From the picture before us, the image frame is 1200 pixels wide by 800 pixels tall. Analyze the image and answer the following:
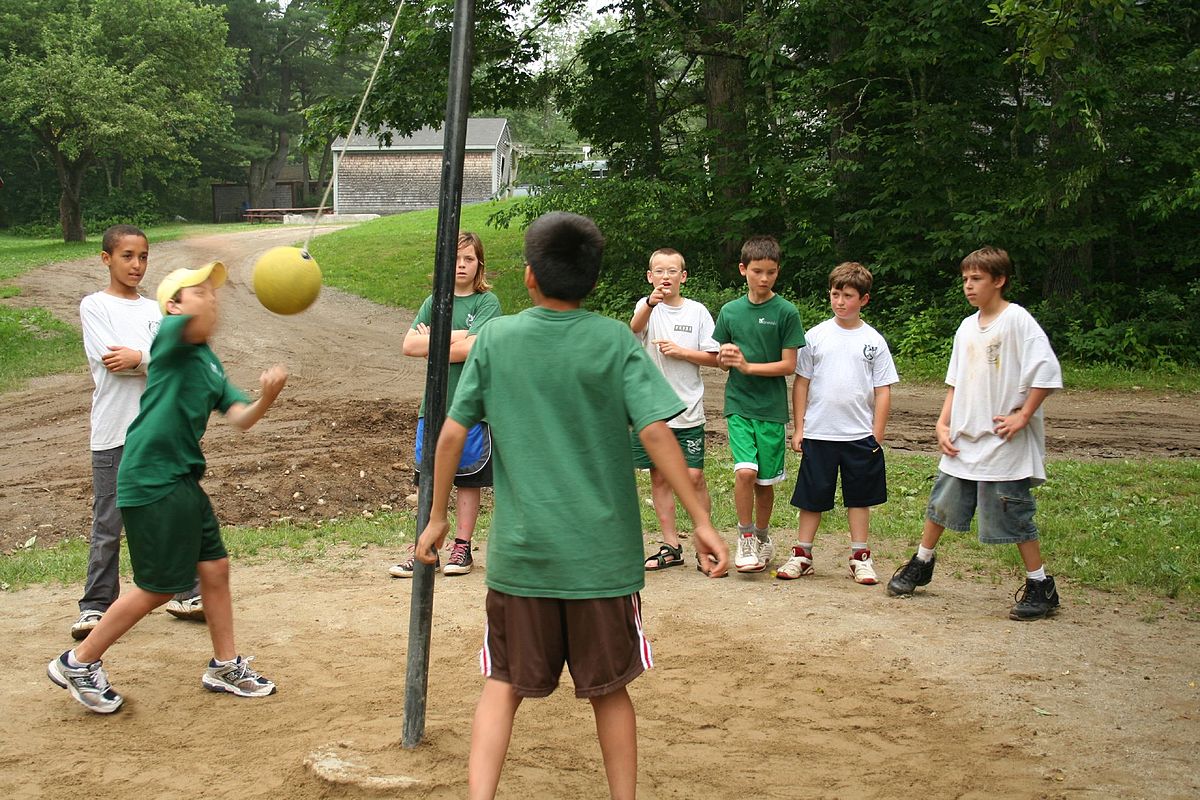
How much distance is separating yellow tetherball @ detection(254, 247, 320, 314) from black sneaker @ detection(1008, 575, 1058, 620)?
376cm

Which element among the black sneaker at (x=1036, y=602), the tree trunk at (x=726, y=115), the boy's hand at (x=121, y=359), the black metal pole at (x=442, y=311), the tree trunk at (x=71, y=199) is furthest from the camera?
the tree trunk at (x=71, y=199)

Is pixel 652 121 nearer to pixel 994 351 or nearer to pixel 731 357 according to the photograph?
pixel 731 357

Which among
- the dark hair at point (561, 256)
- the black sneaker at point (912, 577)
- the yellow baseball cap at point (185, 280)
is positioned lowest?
the black sneaker at point (912, 577)

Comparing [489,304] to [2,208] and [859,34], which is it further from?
[2,208]

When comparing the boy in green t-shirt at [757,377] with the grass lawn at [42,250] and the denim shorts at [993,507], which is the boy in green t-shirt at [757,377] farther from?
the grass lawn at [42,250]

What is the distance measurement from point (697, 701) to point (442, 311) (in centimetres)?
189

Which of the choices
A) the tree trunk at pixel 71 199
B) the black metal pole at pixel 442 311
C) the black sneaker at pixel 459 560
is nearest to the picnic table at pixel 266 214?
the tree trunk at pixel 71 199

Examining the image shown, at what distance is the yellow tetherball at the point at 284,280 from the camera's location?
382cm

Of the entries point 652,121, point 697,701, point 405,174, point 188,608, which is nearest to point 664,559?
point 697,701

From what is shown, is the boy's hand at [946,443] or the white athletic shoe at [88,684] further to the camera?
the boy's hand at [946,443]

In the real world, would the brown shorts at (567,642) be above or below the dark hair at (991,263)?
below

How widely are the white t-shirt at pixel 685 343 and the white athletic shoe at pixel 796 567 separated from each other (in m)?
0.96

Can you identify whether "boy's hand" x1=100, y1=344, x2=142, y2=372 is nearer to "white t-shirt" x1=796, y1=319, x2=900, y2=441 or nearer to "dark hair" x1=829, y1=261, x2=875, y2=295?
"white t-shirt" x1=796, y1=319, x2=900, y2=441

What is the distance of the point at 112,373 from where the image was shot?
196 inches
